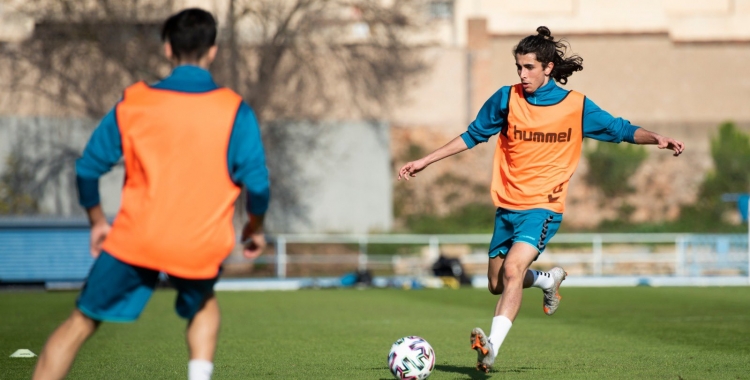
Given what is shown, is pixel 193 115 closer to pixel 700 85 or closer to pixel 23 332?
pixel 23 332

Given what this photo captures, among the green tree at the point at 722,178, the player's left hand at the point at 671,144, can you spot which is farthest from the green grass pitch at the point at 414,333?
the green tree at the point at 722,178

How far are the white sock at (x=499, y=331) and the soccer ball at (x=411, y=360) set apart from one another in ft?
1.38

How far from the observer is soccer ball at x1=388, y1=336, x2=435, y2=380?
21.9 feet

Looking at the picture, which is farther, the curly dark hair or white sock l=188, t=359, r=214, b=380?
the curly dark hair

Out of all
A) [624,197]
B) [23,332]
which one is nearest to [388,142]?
[624,197]

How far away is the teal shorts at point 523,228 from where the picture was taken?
7168 mm

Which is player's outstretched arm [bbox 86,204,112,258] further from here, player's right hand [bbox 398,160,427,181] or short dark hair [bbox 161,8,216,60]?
player's right hand [bbox 398,160,427,181]

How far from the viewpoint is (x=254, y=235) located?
488 centimetres

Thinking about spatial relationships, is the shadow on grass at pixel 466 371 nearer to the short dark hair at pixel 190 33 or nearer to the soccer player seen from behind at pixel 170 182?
the soccer player seen from behind at pixel 170 182

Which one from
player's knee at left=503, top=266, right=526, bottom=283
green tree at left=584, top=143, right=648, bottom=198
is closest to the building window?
green tree at left=584, top=143, right=648, bottom=198

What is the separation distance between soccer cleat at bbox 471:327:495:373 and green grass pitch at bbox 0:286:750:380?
0.47m

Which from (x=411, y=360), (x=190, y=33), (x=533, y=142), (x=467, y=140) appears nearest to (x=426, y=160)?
(x=467, y=140)

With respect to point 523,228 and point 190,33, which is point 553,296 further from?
point 190,33

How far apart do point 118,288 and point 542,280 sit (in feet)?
12.9
